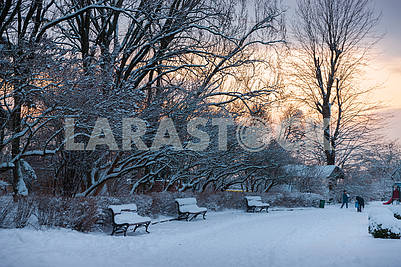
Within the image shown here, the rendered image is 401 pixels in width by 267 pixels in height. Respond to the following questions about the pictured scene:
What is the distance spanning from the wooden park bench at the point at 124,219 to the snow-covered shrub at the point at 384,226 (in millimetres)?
5821

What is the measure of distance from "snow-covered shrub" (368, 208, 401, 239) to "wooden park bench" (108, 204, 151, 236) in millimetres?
5821

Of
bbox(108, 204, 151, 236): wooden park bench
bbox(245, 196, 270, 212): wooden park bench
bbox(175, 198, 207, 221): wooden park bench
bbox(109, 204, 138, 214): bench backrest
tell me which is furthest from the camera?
bbox(245, 196, 270, 212): wooden park bench

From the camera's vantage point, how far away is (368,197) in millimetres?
32125

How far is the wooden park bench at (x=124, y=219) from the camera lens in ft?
30.0

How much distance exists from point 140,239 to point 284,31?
1058 cm

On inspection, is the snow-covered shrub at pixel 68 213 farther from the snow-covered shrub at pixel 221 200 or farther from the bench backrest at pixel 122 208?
the snow-covered shrub at pixel 221 200

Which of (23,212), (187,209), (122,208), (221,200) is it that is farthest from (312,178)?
(23,212)

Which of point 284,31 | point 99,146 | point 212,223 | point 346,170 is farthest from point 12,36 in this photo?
point 346,170

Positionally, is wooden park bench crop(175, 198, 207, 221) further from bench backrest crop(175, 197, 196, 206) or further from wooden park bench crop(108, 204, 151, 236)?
wooden park bench crop(108, 204, 151, 236)

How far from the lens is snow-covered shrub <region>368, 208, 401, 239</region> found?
8.73 m

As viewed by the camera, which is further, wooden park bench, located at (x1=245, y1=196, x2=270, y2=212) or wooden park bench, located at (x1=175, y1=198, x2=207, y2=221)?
wooden park bench, located at (x1=245, y1=196, x2=270, y2=212)

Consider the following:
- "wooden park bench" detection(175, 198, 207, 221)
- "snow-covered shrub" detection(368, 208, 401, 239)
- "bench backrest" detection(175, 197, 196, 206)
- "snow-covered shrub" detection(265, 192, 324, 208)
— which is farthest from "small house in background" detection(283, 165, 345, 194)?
"snow-covered shrub" detection(368, 208, 401, 239)

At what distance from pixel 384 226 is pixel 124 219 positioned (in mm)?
6519

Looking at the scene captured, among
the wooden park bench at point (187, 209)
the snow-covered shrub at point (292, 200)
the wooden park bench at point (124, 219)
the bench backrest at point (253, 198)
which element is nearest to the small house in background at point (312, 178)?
the snow-covered shrub at point (292, 200)
